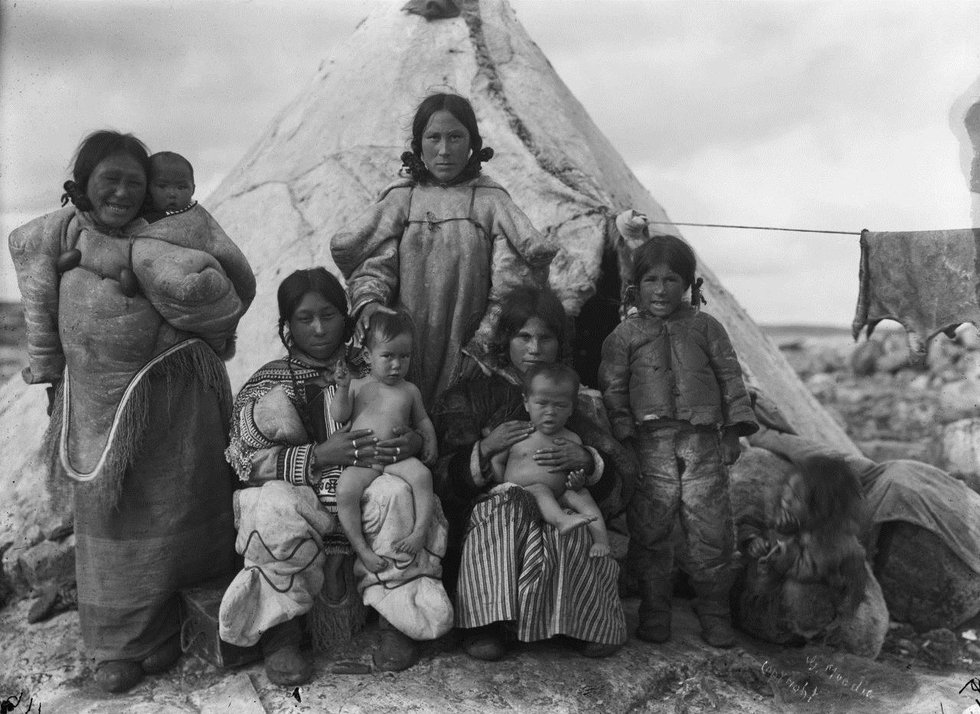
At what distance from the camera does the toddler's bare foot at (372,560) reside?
121 inches

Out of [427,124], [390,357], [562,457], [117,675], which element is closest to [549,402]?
[562,457]

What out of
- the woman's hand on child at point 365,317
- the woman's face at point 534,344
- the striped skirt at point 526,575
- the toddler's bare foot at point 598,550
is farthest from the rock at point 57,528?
the toddler's bare foot at point 598,550

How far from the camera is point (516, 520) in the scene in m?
3.12

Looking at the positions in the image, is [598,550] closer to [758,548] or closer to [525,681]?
[525,681]

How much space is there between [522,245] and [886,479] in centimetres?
226

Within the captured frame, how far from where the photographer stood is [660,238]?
3.56 meters

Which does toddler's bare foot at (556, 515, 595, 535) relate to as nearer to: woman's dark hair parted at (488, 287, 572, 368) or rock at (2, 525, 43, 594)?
woman's dark hair parted at (488, 287, 572, 368)

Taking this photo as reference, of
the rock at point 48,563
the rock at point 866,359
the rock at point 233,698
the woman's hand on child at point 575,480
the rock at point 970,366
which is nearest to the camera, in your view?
the rock at point 233,698

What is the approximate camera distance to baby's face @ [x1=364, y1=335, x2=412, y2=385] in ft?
10.4

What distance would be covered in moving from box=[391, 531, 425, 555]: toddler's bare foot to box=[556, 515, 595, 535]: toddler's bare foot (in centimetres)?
44

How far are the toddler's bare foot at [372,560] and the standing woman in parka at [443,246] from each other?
0.77 meters

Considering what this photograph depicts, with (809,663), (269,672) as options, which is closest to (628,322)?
(809,663)

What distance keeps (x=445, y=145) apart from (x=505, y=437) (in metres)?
1.12

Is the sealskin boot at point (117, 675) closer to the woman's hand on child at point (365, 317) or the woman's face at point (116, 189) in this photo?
the woman's hand on child at point (365, 317)
